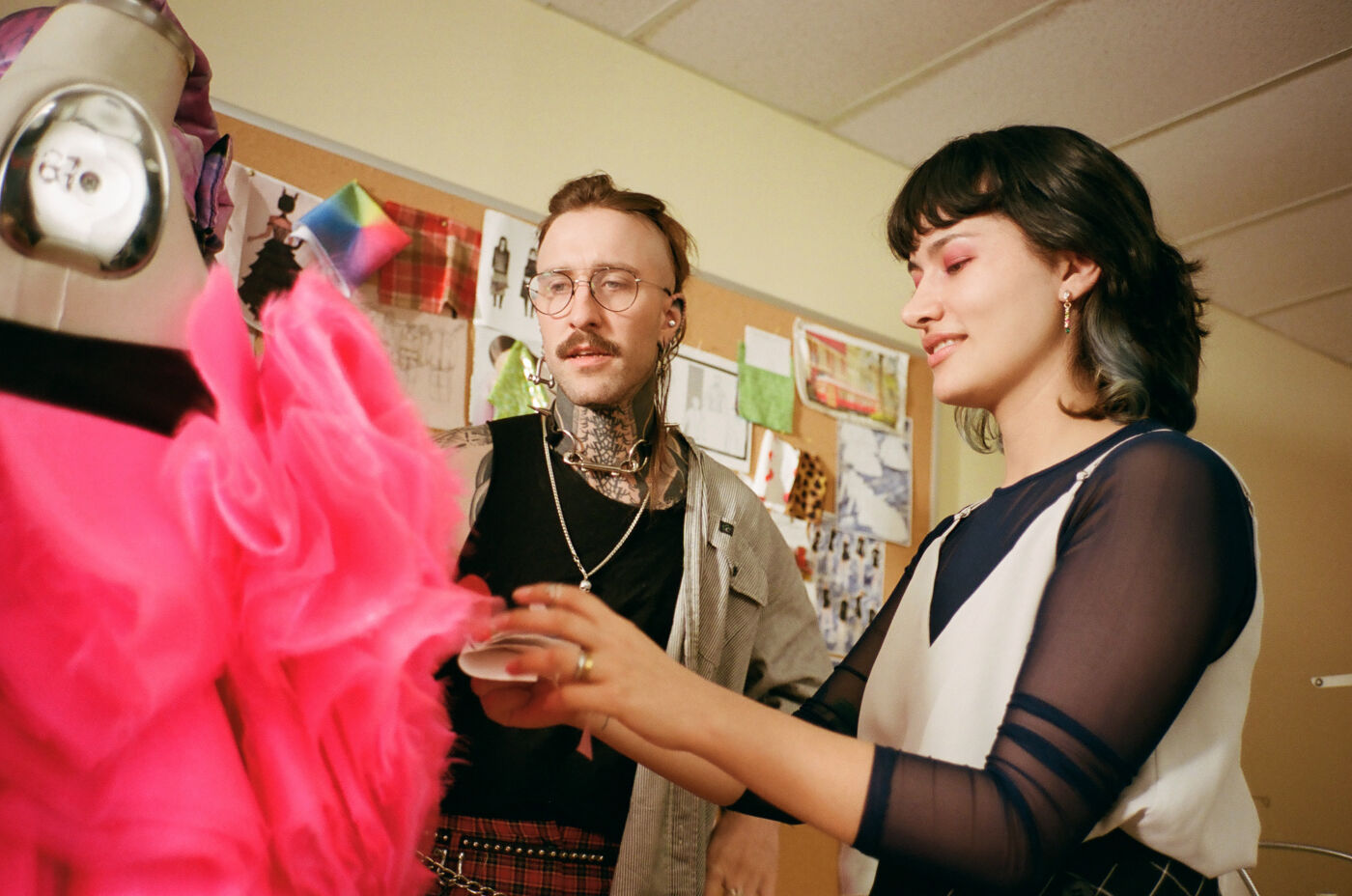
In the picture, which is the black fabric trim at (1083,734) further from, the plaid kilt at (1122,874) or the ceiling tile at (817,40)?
the ceiling tile at (817,40)

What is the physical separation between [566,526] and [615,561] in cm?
9

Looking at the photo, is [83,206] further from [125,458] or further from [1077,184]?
[1077,184]

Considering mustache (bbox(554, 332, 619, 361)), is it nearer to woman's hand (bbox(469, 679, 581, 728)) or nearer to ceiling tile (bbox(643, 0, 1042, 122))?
woman's hand (bbox(469, 679, 581, 728))

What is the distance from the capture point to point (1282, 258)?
3602 millimetres

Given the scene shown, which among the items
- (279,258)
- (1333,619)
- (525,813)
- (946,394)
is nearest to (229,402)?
(946,394)

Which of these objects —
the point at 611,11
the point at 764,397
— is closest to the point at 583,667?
the point at 764,397

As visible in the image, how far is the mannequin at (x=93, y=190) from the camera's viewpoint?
54 centimetres

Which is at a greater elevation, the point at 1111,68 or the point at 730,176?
the point at 1111,68

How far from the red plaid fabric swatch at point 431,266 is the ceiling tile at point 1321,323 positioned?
3489 mm

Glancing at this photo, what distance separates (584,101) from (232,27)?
2.67 feet

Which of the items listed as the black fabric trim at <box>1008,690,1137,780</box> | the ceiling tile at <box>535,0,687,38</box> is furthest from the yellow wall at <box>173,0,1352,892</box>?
the black fabric trim at <box>1008,690,1137,780</box>

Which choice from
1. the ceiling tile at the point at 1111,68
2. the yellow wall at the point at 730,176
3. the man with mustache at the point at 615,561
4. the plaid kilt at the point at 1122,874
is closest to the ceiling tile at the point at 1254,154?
the ceiling tile at the point at 1111,68

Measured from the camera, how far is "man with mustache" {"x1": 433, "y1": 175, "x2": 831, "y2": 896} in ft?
4.38

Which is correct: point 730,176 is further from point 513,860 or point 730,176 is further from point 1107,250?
point 513,860
